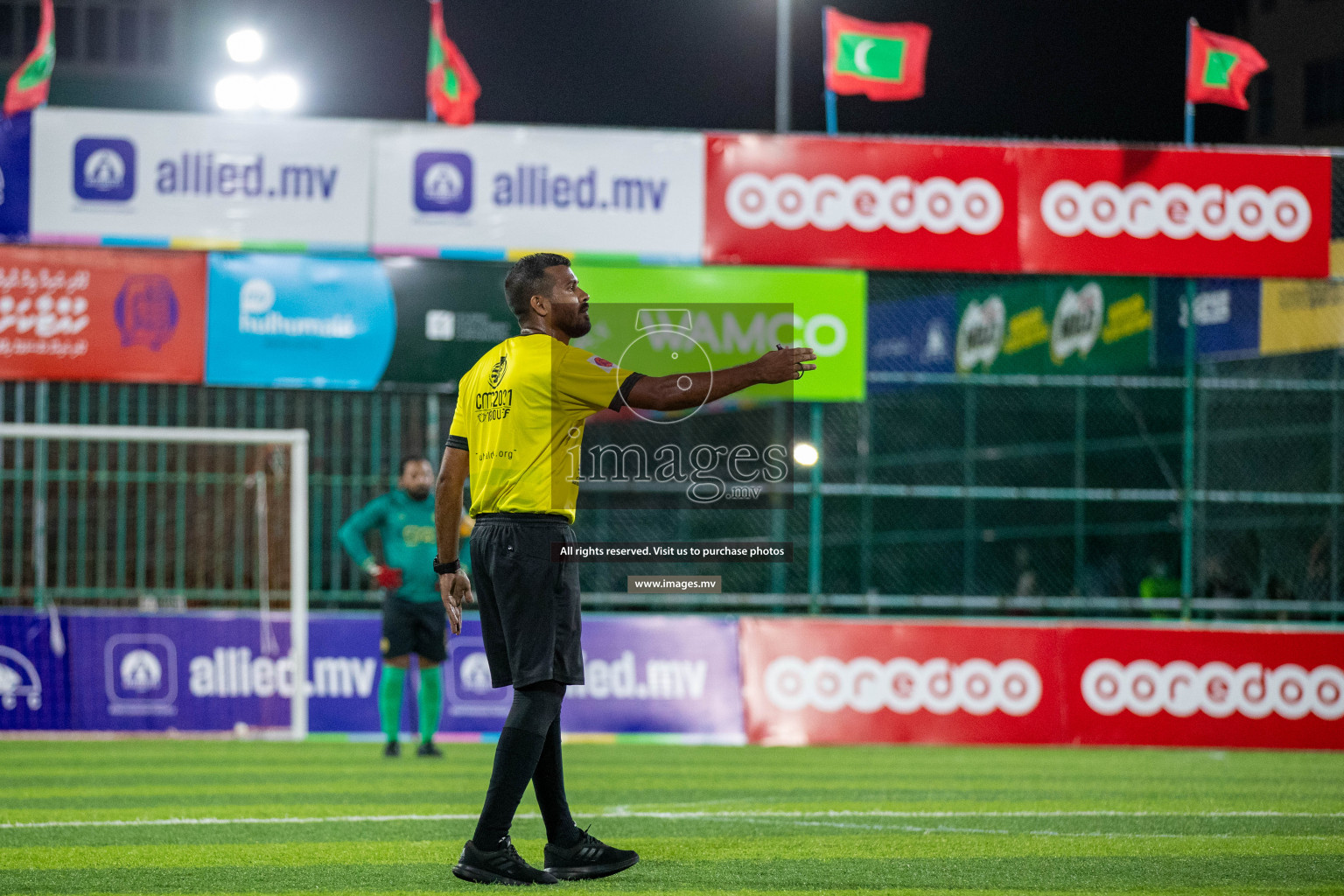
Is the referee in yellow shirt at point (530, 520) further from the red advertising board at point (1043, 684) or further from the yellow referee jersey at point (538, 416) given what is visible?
the red advertising board at point (1043, 684)

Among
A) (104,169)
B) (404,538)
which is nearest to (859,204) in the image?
(404,538)

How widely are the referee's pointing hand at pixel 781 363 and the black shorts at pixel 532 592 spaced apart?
0.89 m

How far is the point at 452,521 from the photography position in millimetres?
5461

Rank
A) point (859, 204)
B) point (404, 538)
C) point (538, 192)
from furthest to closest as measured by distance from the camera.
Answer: point (859, 204)
point (538, 192)
point (404, 538)

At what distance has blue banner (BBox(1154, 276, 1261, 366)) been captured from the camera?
668 inches

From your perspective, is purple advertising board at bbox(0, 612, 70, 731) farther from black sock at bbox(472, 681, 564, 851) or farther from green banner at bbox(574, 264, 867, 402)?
black sock at bbox(472, 681, 564, 851)

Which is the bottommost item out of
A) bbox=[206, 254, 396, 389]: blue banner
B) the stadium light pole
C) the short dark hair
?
the short dark hair

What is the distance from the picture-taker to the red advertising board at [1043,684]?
1310 centimetres

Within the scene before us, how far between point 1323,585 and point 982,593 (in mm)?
5367

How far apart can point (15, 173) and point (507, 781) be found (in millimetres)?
9974

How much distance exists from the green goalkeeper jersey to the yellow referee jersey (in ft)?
20.1

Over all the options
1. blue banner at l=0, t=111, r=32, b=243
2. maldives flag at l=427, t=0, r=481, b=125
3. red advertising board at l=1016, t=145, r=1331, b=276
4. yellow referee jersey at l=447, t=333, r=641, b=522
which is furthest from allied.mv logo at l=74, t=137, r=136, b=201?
yellow referee jersey at l=447, t=333, r=641, b=522

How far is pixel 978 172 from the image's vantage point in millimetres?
13797

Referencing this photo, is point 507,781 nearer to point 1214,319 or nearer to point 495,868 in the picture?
point 495,868
